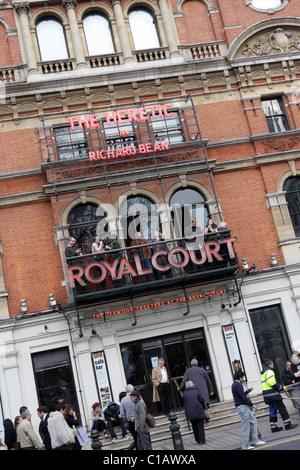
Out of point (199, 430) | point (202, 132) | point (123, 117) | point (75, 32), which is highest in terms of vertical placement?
point (75, 32)

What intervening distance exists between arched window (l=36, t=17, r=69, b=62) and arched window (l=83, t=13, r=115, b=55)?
3.03 feet

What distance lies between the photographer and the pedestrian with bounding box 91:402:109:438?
16672 mm

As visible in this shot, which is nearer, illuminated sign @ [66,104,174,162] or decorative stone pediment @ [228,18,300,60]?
illuminated sign @ [66,104,174,162]

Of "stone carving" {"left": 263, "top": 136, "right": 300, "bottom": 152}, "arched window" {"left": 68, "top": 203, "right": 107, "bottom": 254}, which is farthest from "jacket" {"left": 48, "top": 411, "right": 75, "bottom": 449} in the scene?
"stone carving" {"left": 263, "top": 136, "right": 300, "bottom": 152}

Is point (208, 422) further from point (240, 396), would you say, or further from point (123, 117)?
point (123, 117)

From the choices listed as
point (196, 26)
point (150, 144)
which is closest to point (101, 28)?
point (196, 26)

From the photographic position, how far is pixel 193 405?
13.8m

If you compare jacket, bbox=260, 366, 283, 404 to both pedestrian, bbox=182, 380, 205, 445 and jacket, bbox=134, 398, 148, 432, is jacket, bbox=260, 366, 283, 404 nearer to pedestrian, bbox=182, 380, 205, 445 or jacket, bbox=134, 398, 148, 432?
pedestrian, bbox=182, 380, 205, 445

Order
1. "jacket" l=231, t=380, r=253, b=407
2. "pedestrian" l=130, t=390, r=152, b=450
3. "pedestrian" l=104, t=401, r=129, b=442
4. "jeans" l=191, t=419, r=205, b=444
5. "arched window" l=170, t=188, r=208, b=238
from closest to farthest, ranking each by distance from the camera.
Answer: "pedestrian" l=130, t=390, r=152, b=450 → "jacket" l=231, t=380, r=253, b=407 → "jeans" l=191, t=419, r=205, b=444 → "pedestrian" l=104, t=401, r=129, b=442 → "arched window" l=170, t=188, r=208, b=238

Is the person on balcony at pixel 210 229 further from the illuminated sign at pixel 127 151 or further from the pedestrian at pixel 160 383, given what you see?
the pedestrian at pixel 160 383

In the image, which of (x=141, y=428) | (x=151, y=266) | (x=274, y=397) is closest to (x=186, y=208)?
(x=151, y=266)

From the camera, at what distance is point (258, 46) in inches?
874

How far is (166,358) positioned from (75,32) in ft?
40.0

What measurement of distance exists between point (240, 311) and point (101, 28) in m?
11.8
